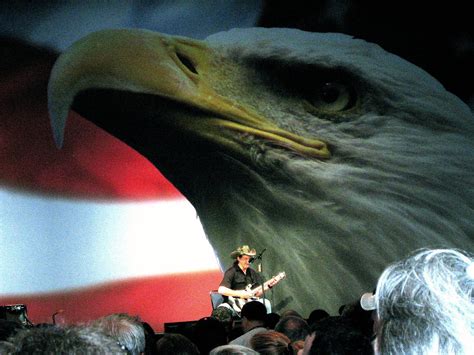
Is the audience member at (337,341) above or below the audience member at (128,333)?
below

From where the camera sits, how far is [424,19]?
8.13 meters

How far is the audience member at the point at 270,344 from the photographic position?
106 inches

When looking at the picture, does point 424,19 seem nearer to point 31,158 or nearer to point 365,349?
point 31,158

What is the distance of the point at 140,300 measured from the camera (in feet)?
22.9

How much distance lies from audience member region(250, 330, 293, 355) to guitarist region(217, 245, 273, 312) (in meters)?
3.68

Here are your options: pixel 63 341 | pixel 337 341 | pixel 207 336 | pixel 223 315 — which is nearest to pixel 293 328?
pixel 207 336

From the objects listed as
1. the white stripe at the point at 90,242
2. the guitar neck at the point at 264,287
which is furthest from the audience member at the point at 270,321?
the white stripe at the point at 90,242

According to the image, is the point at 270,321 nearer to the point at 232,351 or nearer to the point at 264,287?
the point at 232,351

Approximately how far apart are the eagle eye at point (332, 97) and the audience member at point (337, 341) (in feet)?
20.1

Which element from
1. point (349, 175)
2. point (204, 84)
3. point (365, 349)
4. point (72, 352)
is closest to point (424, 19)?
point (349, 175)

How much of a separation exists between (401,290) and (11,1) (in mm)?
6728

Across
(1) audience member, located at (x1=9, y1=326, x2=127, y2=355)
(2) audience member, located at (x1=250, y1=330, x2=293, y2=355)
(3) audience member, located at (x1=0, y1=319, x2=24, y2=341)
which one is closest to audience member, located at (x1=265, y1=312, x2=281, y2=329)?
(2) audience member, located at (x1=250, y1=330, x2=293, y2=355)

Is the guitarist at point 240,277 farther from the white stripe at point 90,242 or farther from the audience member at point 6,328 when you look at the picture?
the audience member at point 6,328

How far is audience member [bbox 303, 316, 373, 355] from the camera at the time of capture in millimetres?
1490
